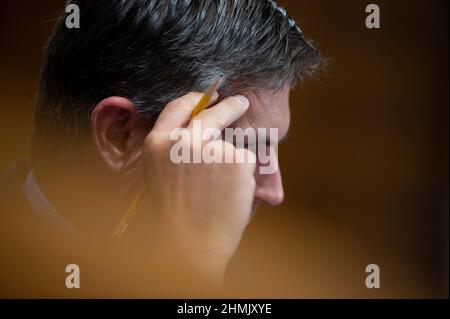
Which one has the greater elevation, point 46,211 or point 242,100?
point 242,100

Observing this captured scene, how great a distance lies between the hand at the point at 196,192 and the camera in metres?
0.75

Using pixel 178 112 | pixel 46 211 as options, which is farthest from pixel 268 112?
pixel 46 211

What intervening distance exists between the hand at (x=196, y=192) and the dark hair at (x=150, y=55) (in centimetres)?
5

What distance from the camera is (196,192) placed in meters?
0.77

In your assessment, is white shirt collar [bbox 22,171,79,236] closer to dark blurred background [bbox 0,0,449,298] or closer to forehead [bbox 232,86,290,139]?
dark blurred background [bbox 0,0,449,298]

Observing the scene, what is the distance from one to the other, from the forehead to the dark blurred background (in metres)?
0.04

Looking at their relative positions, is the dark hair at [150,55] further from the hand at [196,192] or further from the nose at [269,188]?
the nose at [269,188]

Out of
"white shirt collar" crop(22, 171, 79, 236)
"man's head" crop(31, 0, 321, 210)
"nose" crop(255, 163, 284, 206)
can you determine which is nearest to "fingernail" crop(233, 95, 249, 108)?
"man's head" crop(31, 0, 321, 210)

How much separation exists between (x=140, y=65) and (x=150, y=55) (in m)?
0.02

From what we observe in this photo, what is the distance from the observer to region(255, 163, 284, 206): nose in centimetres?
86

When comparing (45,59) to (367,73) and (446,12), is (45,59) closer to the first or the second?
(367,73)

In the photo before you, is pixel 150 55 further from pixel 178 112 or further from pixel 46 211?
pixel 46 211
